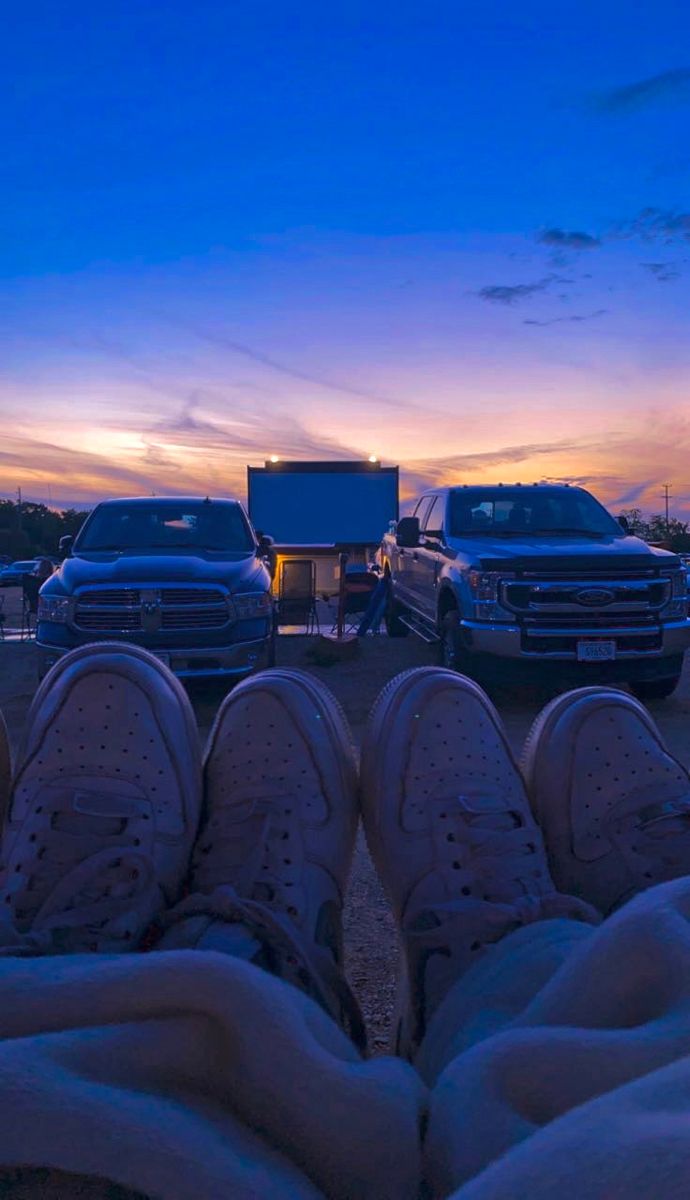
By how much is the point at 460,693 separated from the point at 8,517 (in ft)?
297

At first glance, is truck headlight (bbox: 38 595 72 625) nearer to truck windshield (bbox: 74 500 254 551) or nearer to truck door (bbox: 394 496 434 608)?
truck windshield (bbox: 74 500 254 551)

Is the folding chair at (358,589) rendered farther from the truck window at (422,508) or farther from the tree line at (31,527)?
the tree line at (31,527)

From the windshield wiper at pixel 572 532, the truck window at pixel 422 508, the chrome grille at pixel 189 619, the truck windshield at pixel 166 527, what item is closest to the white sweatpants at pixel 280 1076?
the chrome grille at pixel 189 619

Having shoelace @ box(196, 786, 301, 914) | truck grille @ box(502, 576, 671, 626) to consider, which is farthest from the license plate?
shoelace @ box(196, 786, 301, 914)

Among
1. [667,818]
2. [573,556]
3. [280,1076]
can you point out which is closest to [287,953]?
[280,1076]

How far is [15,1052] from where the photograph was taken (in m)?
0.90

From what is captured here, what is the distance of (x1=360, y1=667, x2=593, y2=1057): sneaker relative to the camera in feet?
5.94

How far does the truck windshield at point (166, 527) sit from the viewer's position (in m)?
8.38

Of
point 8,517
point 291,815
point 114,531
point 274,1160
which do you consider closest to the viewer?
point 274,1160

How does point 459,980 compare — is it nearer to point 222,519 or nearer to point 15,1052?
point 15,1052

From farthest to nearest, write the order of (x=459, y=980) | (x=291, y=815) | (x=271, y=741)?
(x=271, y=741) < (x=291, y=815) < (x=459, y=980)

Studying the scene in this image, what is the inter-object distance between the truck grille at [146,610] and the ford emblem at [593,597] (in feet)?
10.0

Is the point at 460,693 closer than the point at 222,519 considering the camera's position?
Yes

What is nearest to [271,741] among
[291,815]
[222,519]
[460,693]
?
[291,815]
